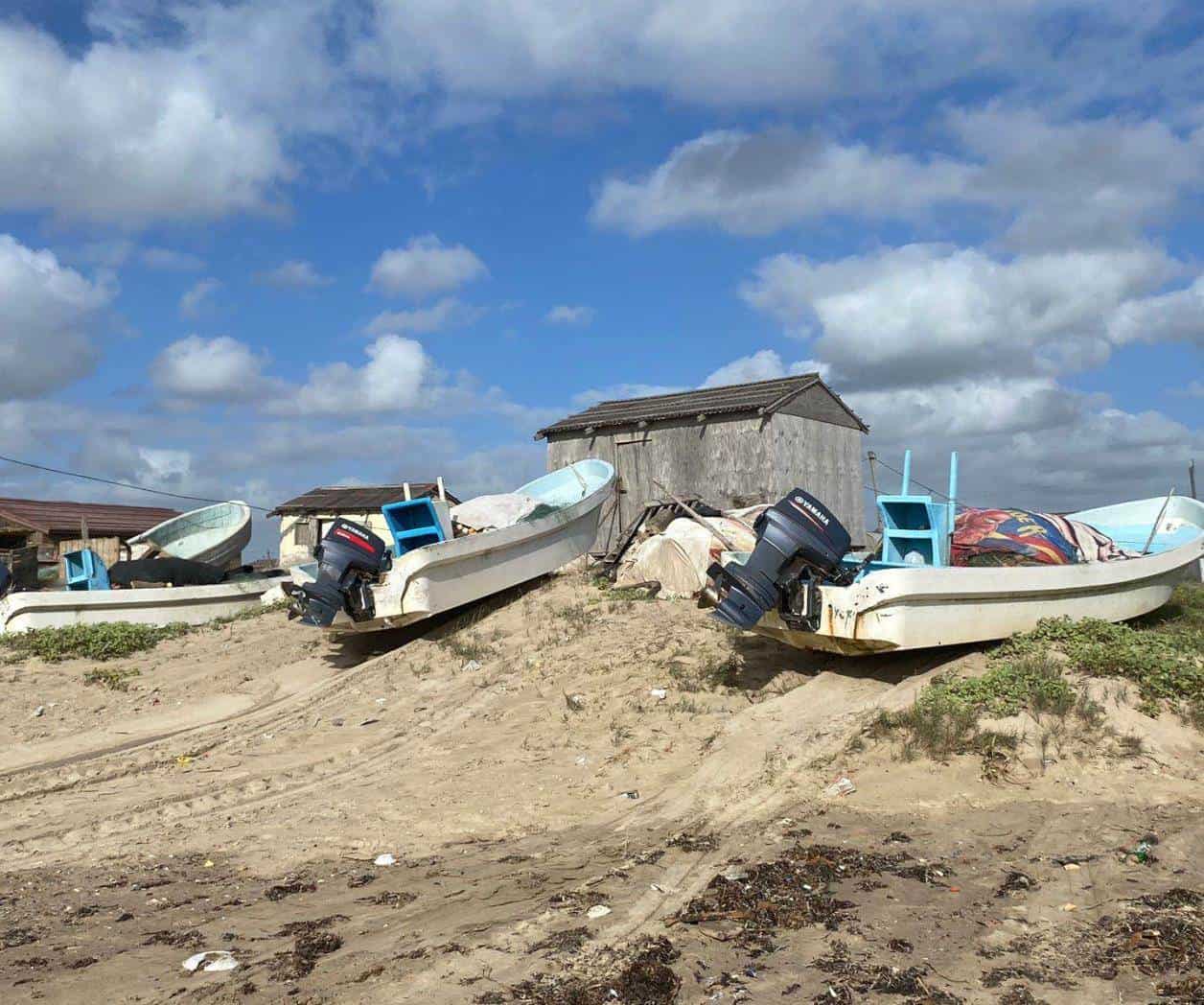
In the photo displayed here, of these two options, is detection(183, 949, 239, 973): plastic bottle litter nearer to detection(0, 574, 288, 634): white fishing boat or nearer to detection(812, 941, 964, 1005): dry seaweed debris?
detection(812, 941, 964, 1005): dry seaweed debris

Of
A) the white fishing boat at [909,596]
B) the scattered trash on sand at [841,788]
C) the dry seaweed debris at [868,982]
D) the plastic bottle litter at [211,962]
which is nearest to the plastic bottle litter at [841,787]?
the scattered trash on sand at [841,788]

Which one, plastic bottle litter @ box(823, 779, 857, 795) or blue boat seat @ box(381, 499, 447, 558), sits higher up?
blue boat seat @ box(381, 499, 447, 558)

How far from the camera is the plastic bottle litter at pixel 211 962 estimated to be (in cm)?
392

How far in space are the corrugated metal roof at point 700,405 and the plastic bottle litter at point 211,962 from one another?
614 inches

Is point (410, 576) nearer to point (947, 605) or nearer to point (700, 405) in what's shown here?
point (947, 605)

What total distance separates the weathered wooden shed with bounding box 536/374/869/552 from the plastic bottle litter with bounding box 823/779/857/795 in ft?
40.1

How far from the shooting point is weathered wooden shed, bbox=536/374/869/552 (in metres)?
18.7

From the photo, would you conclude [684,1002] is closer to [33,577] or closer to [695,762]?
[695,762]

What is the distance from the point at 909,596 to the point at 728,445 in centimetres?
1161

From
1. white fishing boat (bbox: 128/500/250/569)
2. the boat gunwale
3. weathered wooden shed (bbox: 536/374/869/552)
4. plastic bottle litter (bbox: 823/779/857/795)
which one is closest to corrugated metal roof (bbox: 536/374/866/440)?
weathered wooden shed (bbox: 536/374/869/552)

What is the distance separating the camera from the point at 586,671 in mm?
9461

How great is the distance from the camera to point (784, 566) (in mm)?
7832

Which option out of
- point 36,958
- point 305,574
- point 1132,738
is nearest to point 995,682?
point 1132,738

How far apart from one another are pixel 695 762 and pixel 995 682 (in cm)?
239
